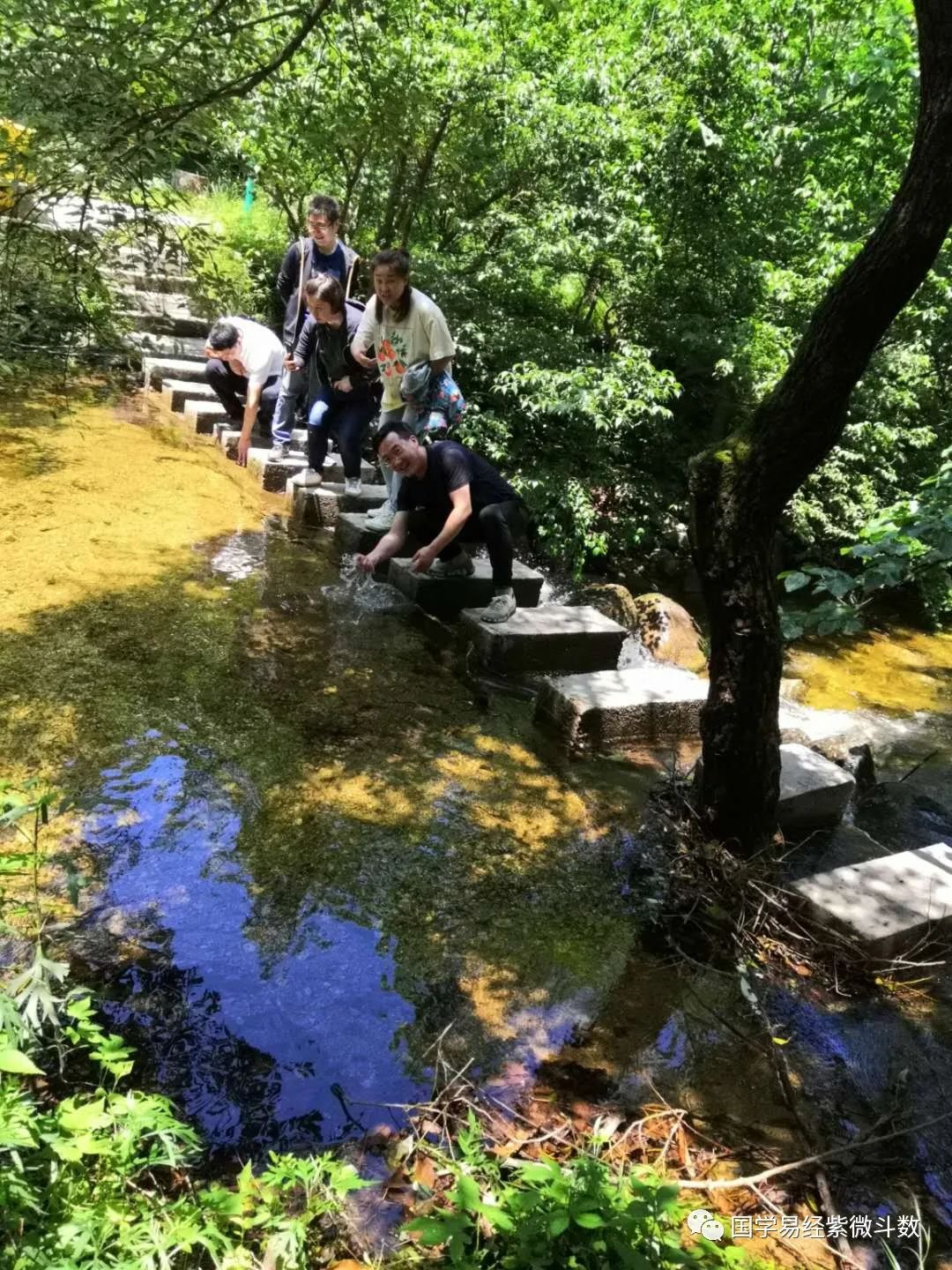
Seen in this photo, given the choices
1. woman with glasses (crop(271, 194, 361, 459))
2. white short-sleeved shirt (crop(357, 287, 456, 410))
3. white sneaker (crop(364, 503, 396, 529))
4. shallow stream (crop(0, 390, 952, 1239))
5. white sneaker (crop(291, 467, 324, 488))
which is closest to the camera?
shallow stream (crop(0, 390, 952, 1239))

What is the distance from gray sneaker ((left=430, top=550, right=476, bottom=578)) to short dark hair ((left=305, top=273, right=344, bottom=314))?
6.69 feet

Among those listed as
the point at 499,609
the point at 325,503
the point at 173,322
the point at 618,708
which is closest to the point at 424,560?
the point at 499,609

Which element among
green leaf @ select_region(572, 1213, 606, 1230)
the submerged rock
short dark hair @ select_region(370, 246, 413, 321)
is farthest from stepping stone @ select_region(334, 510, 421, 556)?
green leaf @ select_region(572, 1213, 606, 1230)

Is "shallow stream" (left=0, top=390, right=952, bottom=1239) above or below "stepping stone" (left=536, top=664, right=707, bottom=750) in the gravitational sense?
below

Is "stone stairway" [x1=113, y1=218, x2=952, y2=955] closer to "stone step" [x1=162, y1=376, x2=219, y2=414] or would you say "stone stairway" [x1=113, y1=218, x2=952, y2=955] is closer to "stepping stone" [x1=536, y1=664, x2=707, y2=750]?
"stepping stone" [x1=536, y1=664, x2=707, y2=750]

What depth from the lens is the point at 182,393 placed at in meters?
8.58

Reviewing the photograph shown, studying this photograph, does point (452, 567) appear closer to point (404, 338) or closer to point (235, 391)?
point (404, 338)

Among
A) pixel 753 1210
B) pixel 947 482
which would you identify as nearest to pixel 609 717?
pixel 947 482

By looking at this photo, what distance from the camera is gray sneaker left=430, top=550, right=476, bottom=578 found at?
5.32 metres

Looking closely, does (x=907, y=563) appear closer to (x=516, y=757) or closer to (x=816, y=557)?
A: (x=516, y=757)

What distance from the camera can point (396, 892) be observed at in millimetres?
3004

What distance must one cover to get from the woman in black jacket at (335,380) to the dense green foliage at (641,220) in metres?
1.28

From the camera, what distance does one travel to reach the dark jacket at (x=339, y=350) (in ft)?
19.6

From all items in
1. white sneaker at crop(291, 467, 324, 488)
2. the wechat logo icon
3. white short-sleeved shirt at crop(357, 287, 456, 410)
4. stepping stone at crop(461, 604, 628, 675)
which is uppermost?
white short-sleeved shirt at crop(357, 287, 456, 410)
